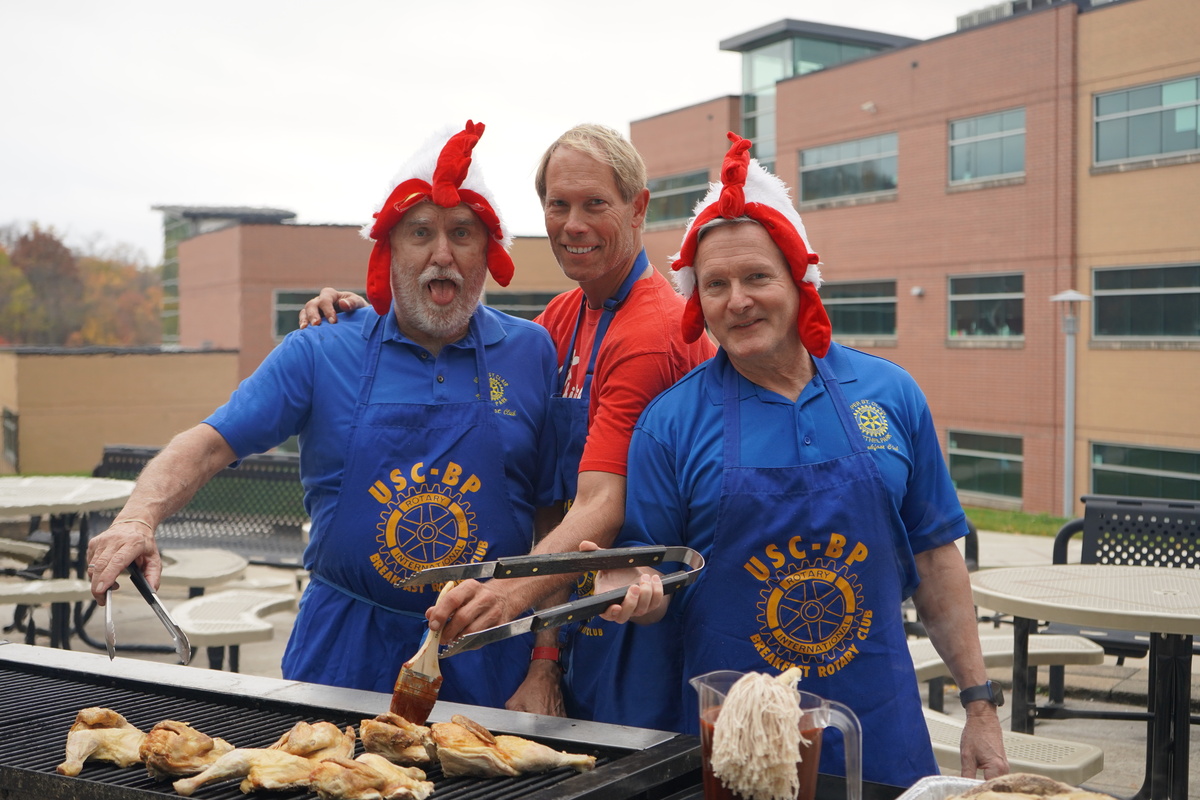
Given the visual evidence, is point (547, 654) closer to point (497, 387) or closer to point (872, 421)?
point (497, 387)

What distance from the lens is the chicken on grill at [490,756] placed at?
1.90 metres

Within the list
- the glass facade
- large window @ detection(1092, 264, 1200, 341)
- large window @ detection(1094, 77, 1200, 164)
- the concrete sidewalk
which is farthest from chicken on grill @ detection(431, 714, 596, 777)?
the glass facade

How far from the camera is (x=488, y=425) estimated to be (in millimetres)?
2734

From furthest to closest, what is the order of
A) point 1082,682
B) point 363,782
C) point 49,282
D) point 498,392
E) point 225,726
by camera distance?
point 49,282 < point 1082,682 < point 498,392 < point 225,726 < point 363,782

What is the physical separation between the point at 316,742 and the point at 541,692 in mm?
783

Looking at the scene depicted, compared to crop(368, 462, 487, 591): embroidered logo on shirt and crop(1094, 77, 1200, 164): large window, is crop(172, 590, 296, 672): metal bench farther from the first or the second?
crop(1094, 77, 1200, 164): large window

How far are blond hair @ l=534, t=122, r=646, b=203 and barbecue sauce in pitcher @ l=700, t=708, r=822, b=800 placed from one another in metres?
1.48

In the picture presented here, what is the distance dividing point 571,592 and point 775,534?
56cm

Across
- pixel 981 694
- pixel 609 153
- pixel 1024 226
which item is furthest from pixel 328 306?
pixel 1024 226

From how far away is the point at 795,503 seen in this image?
2.26 m

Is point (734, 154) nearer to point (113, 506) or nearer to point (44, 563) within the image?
point (113, 506)

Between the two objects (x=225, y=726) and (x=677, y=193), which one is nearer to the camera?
(x=225, y=726)

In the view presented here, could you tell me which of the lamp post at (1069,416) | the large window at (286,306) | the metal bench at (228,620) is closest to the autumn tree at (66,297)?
the large window at (286,306)

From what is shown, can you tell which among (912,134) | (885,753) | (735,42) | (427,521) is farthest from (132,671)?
(735,42)
